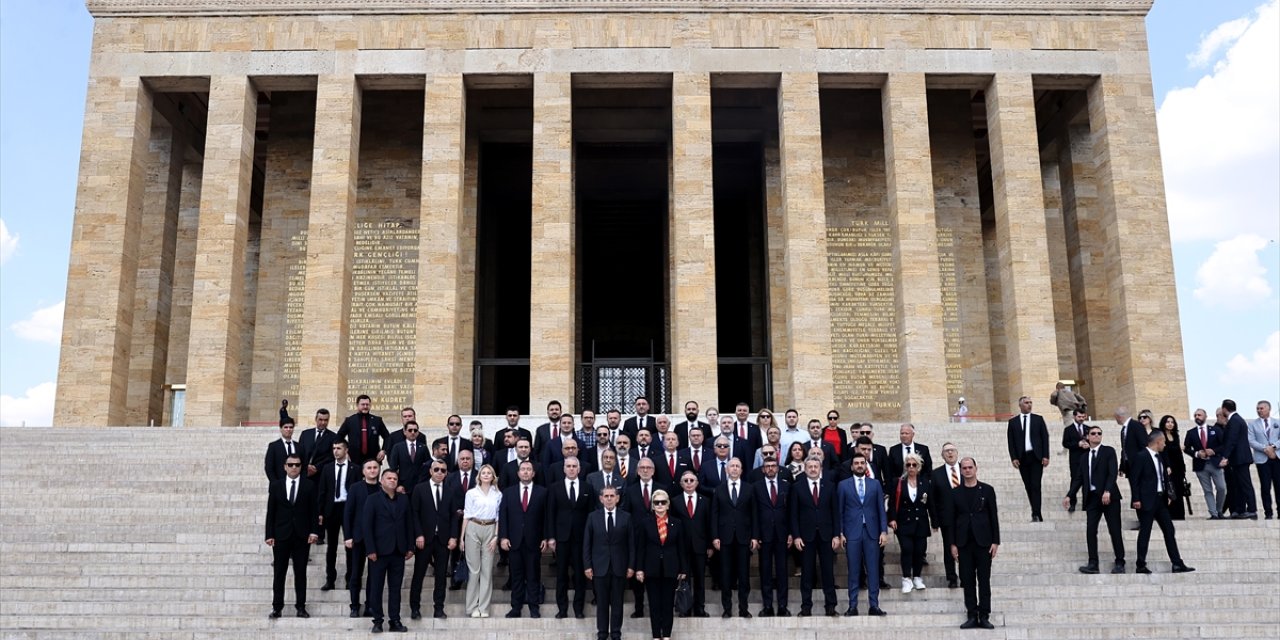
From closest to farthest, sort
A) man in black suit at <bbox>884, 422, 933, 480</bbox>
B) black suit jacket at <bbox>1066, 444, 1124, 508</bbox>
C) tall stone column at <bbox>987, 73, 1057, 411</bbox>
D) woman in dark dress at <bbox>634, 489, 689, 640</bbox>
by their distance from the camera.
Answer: woman in dark dress at <bbox>634, 489, 689, 640</bbox> → black suit jacket at <bbox>1066, 444, 1124, 508</bbox> → man in black suit at <bbox>884, 422, 933, 480</bbox> → tall stone column at <bbox>987, 73, 1057, 411</bbox>

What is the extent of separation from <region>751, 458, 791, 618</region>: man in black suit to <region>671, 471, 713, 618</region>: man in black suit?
0.48 metres

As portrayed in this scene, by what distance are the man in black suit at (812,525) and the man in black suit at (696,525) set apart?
2.66 ft

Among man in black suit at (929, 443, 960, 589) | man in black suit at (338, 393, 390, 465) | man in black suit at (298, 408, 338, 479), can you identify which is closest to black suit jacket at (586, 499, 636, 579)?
man in black suit at (929, 443, 960, 589)

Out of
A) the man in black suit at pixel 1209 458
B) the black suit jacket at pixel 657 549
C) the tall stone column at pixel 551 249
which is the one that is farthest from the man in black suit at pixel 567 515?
the tall stone column at pixel 551 249

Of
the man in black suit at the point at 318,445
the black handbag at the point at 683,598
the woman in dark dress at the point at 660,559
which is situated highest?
the man in black suit at the point at 318,445

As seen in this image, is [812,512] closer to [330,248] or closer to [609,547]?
[609,547]

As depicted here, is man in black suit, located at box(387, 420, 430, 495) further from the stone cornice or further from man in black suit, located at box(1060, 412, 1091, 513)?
the stone cornice

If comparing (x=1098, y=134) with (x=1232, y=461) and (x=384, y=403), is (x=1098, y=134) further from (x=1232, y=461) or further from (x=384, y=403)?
(x=384, y=403)

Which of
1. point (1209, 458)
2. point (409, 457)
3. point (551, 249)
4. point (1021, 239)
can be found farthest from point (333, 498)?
point (1021, 239)

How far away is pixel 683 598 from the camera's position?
33.5 feet

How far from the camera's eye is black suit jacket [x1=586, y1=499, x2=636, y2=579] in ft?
31.7

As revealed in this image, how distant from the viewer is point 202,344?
70.3ft

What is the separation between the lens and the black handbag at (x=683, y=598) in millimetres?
10203

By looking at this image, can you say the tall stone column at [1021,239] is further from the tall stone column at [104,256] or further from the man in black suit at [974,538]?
the tall stone column at [104,256]
